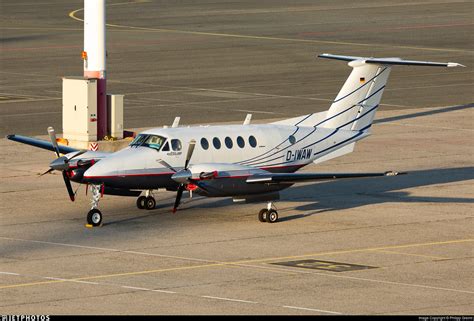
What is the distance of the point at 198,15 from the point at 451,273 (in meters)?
76.2

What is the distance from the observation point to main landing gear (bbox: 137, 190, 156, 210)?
36.8 meters

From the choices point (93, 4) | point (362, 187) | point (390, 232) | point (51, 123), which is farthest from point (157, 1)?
point (390, 232)

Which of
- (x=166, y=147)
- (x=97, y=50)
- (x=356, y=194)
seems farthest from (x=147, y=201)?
(x=97, y=50)

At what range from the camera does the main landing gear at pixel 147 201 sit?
3675 cm

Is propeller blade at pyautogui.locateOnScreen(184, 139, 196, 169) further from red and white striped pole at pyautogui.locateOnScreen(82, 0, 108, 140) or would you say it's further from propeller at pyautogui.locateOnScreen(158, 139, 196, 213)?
red and white striped pole at pyautogui.locateOnScreen(82, 0, 108, 140)

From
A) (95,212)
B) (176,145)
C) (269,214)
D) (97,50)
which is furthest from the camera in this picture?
(97,50)

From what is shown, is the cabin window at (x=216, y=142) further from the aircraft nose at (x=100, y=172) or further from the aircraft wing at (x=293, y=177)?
the aircraft nose at (x=100, y=172)

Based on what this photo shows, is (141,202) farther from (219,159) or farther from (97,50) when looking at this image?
(97,50)

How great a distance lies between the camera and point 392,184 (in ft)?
137

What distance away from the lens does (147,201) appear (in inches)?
1448

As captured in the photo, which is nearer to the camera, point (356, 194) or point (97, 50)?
point (356, 194)

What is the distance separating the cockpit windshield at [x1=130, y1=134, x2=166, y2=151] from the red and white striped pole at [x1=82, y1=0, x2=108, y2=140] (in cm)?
1201

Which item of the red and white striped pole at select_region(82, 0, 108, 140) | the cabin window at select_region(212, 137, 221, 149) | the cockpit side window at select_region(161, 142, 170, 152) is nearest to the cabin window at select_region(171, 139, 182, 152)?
the cockpit side window at select_region(161, 142, 170, 152)

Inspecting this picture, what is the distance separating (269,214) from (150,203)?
13.0 feet
